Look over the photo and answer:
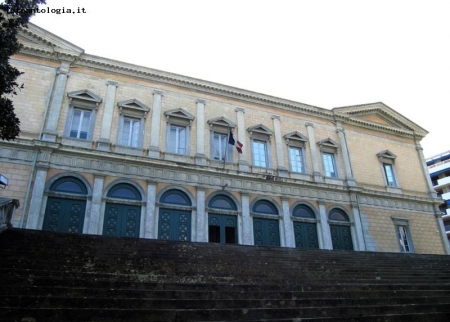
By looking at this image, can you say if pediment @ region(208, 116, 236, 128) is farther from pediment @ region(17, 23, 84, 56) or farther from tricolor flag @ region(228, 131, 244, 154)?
pediment @ region(17, 23, 84, 56)

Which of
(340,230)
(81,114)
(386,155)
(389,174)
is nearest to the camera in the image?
(81,114)

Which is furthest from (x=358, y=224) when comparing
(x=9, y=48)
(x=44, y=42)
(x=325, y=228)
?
(x=44, y=42)

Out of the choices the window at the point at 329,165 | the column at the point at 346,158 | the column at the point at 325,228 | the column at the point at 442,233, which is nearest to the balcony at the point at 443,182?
the column at the point at 442,233

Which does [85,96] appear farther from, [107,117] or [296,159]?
[296,159]

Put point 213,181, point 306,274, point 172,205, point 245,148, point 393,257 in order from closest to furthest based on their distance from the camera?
1. point 306,274
2. point 393,257
3. point 172,205
4. point 213,181
5. point 245,148

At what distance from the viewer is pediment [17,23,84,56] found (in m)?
14.8

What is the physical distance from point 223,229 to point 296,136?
684cm

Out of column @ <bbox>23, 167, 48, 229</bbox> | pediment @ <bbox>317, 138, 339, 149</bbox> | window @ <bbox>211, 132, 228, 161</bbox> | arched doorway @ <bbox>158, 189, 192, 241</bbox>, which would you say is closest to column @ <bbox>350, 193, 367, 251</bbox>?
pediment @ <bbox>317, 138, 339, 149</bbox>

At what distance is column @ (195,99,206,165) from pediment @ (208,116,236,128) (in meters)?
0.45

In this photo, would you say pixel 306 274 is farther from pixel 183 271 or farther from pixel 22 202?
pixel 22 202

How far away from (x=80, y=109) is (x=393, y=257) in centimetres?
1370

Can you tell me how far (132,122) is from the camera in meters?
15.5

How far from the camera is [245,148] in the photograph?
1698 cm

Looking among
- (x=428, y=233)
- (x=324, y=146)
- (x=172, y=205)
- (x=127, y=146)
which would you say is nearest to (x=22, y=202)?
(x=127, y=146)
